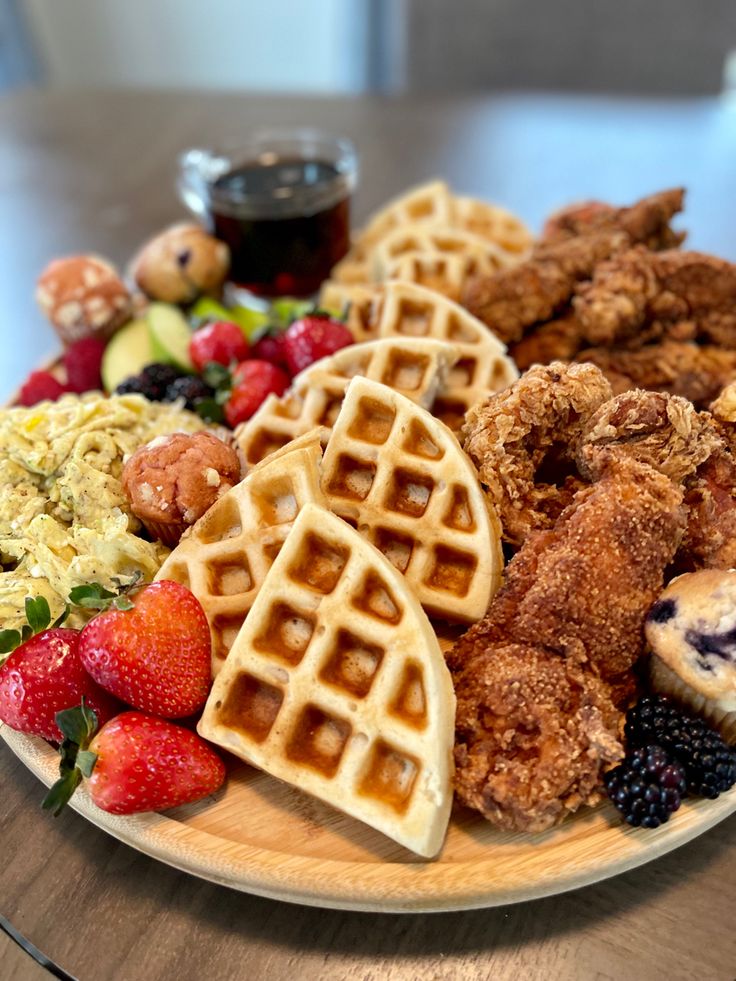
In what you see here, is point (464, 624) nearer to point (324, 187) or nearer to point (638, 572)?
point (638, 572)

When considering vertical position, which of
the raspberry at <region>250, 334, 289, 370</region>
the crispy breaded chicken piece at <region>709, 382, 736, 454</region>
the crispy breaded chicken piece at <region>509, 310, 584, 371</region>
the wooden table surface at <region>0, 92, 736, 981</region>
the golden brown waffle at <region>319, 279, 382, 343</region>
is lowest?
the wooden table surface at <region>0, 92, 736, 981</region>

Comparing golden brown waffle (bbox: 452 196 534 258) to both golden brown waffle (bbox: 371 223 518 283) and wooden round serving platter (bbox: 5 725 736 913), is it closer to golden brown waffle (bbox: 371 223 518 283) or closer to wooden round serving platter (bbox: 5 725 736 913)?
golden brown waffle (bbox: 371 223 518 283)

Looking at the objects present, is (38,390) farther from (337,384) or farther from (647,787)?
(647,787)

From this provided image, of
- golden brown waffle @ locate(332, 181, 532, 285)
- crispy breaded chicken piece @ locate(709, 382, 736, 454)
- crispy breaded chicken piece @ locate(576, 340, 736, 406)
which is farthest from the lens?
golden brown waffle @ locate(332, 181, 532, 285)

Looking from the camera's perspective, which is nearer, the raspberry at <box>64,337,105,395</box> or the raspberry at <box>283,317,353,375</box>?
the raspberry at <box>283,317,353,375</box>

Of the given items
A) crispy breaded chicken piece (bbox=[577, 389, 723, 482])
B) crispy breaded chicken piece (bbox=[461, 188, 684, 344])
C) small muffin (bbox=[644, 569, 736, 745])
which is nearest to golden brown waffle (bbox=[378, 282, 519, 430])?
crispy breaded chicken piece (bbox=[461, 188, 684, 344])

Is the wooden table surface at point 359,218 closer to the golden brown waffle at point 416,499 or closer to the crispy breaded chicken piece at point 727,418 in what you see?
the golden brown waffle at point 416,499

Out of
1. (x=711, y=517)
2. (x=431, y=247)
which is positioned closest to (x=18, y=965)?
(x=711, y=517)

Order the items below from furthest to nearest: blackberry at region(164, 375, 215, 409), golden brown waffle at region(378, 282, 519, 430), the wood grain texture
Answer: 1. blackberry at region(164, 375, 215, 409)
2. golden brown waffle at region(378, 282, 519, 430)
3. the wood grain texture
